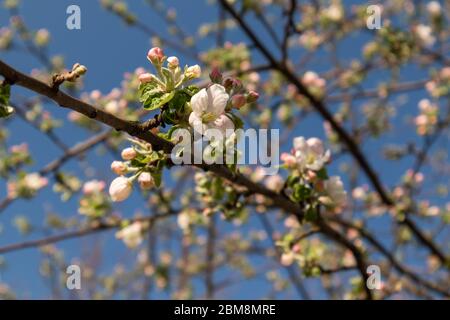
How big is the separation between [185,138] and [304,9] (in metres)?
5.11

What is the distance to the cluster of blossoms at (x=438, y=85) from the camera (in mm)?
4586

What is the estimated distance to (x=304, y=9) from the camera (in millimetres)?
6020

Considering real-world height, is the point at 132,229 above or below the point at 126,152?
above

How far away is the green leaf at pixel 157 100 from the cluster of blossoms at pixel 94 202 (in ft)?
5.77

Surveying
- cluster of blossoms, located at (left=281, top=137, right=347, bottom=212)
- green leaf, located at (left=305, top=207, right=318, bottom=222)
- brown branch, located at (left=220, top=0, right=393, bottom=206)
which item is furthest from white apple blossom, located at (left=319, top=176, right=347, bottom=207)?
brown branch, located at (left=220, top=0, right=393, bottom=206)

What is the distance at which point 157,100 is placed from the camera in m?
1.38

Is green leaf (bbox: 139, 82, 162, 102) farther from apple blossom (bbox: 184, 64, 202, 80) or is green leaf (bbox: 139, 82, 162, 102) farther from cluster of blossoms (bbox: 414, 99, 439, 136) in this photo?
cluster of blossoms (bbox: 414, 99, 439, 136)

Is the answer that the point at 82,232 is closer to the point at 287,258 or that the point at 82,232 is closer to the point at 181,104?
the point at 287,258

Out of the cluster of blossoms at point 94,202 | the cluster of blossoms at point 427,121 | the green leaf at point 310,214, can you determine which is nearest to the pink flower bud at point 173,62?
the green leaf at point 310,214

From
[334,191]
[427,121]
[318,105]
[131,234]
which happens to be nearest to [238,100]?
[334,191]

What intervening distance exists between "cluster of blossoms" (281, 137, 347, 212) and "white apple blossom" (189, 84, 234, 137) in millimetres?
617

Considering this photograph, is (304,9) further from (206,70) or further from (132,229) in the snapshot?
(132,229)

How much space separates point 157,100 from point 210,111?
0.52 feet
